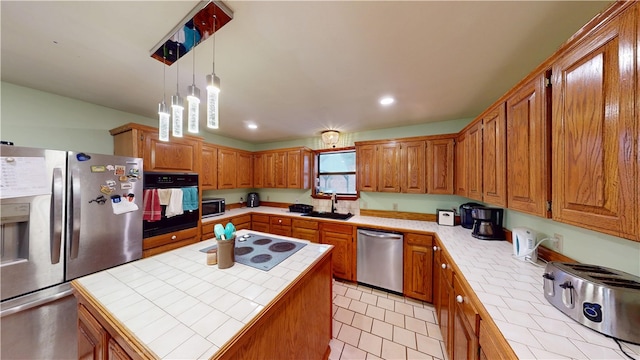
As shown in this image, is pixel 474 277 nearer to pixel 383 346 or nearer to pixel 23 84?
pixel 383 346

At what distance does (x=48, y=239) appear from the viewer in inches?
57.7

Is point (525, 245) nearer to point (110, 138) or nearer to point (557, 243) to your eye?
point (557, 243)

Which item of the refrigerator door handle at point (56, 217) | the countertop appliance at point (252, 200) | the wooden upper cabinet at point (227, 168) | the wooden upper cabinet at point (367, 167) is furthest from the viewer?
the countertop appliance at point (252, 200)


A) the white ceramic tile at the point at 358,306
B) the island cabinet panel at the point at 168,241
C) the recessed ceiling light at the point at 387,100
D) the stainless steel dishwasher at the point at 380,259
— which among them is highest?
the recessed ceiling light at the point at 387,100

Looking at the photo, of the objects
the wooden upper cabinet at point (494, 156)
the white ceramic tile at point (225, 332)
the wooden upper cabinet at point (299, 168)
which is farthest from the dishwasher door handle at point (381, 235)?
the white ceramic tile at point (225, 332)

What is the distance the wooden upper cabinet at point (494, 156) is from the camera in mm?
1435

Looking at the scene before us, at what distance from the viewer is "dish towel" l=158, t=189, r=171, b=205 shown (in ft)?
7.36

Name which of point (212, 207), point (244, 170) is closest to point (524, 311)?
point (212, 207)

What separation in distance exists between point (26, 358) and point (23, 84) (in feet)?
7.58

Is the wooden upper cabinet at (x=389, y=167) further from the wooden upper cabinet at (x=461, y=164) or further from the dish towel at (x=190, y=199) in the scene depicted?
the dish towel at (x=190, y=199)

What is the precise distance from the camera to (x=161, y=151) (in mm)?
2352

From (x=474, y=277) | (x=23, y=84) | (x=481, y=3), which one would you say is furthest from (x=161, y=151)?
(x=474, y=277)

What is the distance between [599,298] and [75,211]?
3.26 meters

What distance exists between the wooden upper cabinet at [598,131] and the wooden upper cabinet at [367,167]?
2.06 m
